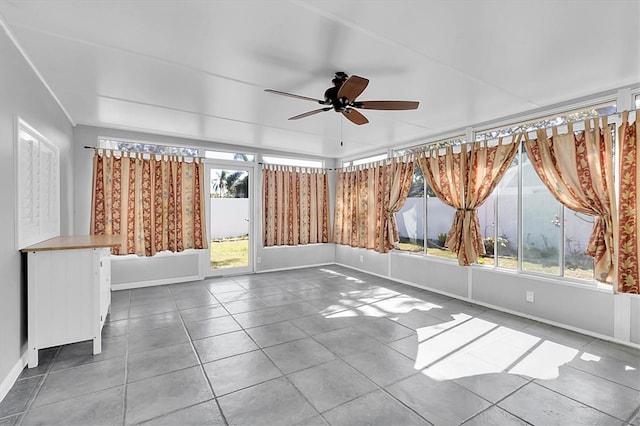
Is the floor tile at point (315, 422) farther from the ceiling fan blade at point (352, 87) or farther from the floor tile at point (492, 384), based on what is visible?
the ceiling fan blade at point (352, 87)

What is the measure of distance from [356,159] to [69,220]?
497 cm

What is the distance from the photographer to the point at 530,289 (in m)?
3.61

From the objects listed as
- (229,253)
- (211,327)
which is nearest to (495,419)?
(211,327)

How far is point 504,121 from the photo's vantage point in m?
3.93

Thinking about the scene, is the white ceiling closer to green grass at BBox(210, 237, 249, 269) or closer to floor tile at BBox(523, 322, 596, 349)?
floor tile at BBox(523, 322, 596, 349)

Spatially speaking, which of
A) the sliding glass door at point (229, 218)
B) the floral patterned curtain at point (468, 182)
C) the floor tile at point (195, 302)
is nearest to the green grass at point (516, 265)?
the floral patterned curtain at point (468, 182)

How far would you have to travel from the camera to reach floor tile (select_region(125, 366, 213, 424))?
194cm

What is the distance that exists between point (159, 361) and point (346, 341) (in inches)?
64.5

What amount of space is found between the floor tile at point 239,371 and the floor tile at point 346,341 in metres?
0.60

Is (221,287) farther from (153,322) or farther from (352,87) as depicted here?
(352,87)

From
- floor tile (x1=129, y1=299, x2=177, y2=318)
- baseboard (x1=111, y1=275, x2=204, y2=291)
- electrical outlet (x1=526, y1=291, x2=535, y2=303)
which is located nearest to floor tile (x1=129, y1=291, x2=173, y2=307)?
floor tile (x1=129, y1=299, x2=177, y2=318)

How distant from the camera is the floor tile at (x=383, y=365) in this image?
2.34 meters

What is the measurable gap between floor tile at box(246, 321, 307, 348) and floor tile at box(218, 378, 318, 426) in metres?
0.71

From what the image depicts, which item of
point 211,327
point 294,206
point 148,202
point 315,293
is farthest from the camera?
point 294,206
